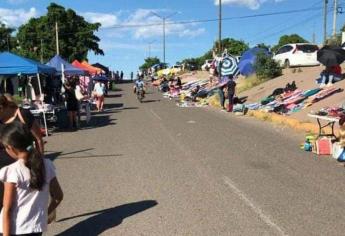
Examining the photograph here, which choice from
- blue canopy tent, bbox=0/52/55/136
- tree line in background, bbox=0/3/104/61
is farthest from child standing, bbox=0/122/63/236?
tree line in background, bbox=0/3/104/61

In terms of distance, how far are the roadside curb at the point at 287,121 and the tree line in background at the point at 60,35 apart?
6096 centimetres

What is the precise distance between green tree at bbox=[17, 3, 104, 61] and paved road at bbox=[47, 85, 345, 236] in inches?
2675

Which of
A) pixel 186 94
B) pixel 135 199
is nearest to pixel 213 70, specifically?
pixel 186 94

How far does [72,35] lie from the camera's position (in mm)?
83500

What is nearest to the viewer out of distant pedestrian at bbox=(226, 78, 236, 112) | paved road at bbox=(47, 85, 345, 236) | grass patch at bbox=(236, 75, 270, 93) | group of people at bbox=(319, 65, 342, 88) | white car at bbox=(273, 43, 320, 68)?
paved road at bbox=(47, 85, 345, 236)

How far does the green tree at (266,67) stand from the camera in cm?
3428

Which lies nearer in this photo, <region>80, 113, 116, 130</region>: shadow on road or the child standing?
the child standing

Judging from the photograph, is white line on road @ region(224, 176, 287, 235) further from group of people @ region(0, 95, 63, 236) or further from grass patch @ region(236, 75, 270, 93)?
grass patch @ region(236, 75, 270, 93)

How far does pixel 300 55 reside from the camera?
36.3 meters

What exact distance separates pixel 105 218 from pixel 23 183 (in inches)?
136

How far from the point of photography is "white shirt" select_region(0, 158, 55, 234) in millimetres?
3949

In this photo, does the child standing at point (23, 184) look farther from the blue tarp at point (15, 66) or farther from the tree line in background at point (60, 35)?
the tree line in background at point (60, 35)

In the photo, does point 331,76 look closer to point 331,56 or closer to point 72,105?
point 331,56

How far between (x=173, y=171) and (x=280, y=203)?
3067 millimetres
